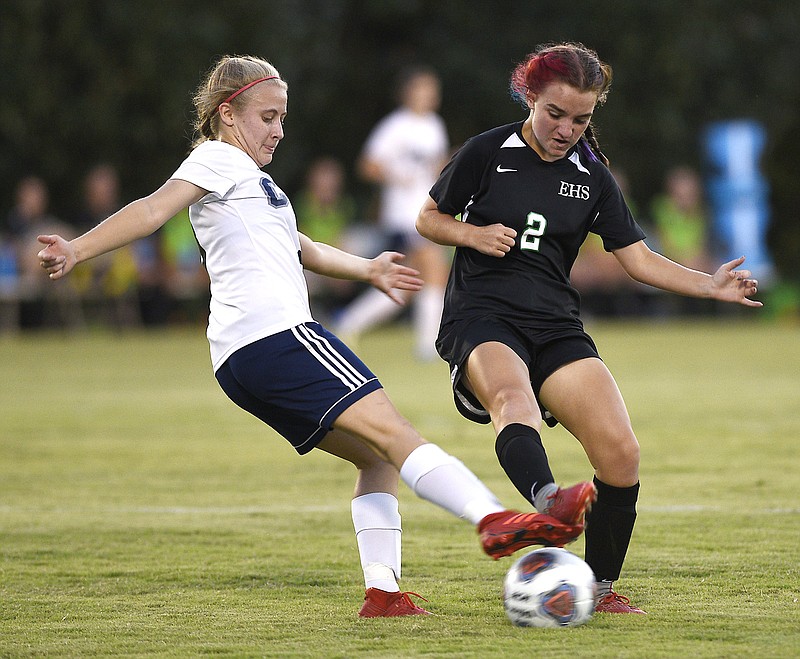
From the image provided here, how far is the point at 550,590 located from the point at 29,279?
17.5m

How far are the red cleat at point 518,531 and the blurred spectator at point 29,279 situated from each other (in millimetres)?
16436

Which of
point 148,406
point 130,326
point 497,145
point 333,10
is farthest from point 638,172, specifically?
point 497,145

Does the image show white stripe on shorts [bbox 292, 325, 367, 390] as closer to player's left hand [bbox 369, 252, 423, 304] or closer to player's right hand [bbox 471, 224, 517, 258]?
player's left hand [bbox 369, 252, 423, 304]

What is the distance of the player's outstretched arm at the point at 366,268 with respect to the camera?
4.90 metres

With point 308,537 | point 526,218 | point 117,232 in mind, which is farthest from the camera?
point 308,537

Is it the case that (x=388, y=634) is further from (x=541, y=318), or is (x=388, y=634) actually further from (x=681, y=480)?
(x=681, y=480)

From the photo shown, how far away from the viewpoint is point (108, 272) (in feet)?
69.7

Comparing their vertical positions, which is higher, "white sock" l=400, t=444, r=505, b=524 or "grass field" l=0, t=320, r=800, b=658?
"white sock" l=400, t=444, r=505, b=524

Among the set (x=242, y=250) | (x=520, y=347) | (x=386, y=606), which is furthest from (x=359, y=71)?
(x=386, y=606)

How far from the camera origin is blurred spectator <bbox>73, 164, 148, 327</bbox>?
20391 millimetres

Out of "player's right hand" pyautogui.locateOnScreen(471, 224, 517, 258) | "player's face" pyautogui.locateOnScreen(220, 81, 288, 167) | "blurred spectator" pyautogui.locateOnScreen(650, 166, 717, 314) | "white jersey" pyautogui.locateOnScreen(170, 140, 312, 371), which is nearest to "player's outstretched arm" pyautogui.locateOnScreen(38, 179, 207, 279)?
"white jersey" pyautogui.locateOnScreen(170, 140, 312, 371)

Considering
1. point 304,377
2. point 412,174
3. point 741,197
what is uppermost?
point 741,197

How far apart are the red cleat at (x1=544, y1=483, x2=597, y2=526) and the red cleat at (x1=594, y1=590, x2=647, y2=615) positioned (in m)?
0.73

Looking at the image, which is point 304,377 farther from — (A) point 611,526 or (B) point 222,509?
(B) point 222,509
